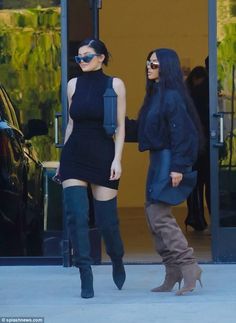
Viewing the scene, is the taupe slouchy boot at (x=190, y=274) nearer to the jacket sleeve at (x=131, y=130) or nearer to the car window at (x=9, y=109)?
the jacket sleeve at (x=131, y=130)

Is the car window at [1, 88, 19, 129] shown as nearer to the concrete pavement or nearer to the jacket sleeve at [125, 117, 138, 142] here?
the concrete pavement

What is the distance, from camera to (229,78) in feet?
26.2

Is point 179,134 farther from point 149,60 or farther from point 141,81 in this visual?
point 141,81

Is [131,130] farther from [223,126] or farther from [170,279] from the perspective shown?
[223,126]

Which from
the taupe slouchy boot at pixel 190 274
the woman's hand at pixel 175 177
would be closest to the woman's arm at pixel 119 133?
the woman's hand at pixel 175 177

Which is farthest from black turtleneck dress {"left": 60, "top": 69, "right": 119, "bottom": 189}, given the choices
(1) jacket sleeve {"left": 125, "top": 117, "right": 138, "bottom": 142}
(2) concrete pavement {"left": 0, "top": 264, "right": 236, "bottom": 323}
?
(2) concrete pavement {"left": 0, "top": 264, "right": 236, "bottom": 323}

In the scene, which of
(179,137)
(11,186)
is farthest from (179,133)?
(11,186)

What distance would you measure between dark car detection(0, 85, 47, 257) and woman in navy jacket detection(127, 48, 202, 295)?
5.28ft

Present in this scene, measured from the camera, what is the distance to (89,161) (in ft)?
21.5

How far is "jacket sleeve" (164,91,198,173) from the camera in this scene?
6.48 metres

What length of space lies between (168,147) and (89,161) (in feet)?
1.76

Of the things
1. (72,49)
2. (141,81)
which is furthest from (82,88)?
(141,81)

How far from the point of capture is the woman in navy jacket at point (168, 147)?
6.51m

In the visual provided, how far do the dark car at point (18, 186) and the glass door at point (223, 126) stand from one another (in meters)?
1.41
